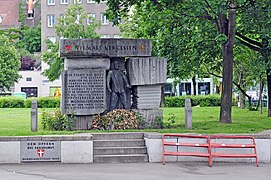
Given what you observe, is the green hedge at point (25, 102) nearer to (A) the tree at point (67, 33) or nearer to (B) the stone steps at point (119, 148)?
(A) the tree at point (67, 33)

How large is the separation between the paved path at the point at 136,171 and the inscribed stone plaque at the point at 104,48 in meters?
5.53

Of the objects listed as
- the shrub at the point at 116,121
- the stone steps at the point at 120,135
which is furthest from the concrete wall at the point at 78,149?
the shrub at the point at 116,121

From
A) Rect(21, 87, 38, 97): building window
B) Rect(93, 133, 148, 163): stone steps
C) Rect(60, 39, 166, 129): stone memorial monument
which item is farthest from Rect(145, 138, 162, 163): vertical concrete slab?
Rect(21, 87, 38, 97): building window

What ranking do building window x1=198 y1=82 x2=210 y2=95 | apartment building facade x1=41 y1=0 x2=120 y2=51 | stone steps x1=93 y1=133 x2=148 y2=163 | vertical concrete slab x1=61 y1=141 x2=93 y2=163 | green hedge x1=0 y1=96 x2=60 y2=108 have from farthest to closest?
1. apartment building facade x1=41 y1=0 x2=120 y2=51
2. building window x1=198 y1=82 x2=210 y2=95
3. green hedge x1=0 y1=96 x2=60 y2=108
4. stone steps x1=93 y1=133 x2=148 y2=163
5. vertical concrete slab x1=61 y1=141 x2=93 y2=163

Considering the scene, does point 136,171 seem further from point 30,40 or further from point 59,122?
point 30,40

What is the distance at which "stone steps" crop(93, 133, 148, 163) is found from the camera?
1577 centimetres

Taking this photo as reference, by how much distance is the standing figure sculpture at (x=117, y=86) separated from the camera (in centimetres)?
Result: 2041

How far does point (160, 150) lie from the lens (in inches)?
624

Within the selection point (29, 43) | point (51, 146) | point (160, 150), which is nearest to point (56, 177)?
point (51, 146)

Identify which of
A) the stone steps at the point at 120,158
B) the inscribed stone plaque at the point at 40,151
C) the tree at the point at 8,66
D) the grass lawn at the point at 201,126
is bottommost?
the stone steps at the point at 120,158

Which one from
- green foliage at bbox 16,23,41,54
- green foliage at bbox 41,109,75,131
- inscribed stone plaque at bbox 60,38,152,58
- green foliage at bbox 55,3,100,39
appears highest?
green foliage at bbox 16,23,41,54

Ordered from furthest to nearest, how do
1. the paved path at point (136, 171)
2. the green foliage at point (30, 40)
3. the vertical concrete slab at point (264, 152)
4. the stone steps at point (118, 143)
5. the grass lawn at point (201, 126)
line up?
the green foliage at point (30, 40)
the grass lawn at point (201, 126)
the stone steps at point (118, 143)
the vertical concrete slab at point (264, 152)
the paved path at point (136, 171)

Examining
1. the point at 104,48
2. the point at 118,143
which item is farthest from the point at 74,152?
the point at 104,48

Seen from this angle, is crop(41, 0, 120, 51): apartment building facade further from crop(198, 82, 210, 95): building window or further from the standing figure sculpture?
the standing figure sculpture
